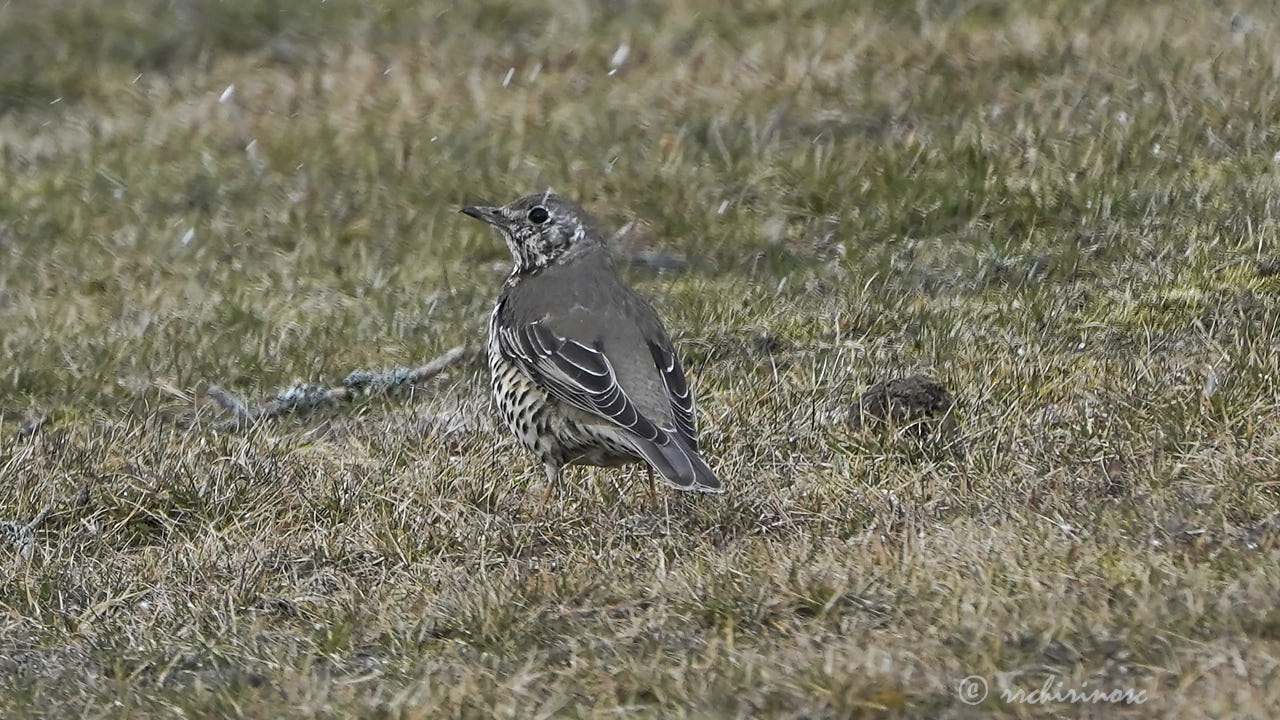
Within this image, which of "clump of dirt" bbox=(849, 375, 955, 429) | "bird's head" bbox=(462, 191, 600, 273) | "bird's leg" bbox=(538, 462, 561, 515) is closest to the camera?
"bird's leg" bbox=(538, 462, 561, 515)

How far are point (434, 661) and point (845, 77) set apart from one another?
24.9 ft

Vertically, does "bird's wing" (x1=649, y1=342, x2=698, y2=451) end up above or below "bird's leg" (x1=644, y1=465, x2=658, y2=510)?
above

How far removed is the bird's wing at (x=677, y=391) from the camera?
6754 millimetres

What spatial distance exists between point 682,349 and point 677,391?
207 centimetres

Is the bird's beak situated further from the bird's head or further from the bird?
the bird

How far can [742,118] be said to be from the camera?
473 inches

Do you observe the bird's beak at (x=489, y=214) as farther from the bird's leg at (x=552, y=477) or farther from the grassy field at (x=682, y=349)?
the bird's leg at (x=552, y=477)

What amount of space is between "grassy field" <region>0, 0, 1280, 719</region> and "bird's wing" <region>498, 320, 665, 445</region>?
1.13ft

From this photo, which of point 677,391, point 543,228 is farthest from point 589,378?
point 543,228

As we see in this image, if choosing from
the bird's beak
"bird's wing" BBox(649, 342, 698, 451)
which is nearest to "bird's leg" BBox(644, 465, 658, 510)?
"bird's wing" BBox(649, 342, 698, 451)

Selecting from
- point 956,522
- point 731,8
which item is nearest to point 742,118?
point 731,8

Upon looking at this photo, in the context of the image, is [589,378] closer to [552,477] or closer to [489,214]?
[552,477]

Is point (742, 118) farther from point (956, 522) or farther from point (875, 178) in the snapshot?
point (956, 522)

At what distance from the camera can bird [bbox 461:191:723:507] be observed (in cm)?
671
